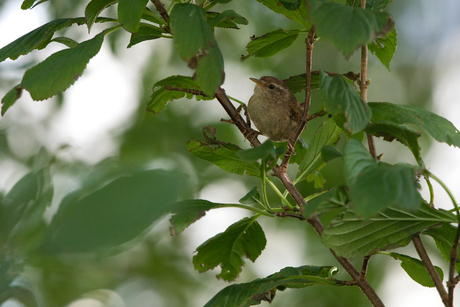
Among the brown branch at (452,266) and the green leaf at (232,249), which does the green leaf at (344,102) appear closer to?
the brown branch at (452,266)

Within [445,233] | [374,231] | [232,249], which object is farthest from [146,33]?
[445,233]

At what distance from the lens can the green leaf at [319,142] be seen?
1.08 metres

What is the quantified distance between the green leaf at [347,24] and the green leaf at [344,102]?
12 centimetres

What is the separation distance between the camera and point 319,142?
3.60ft

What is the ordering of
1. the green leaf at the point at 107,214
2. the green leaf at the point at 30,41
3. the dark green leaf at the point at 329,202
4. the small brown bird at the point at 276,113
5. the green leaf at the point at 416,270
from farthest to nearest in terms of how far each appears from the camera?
the small brown bird at the point at 276,113 < the green leaf at the point at 416,270 < the green leaf at the point at 30,41 < the dark green leaf at the point at 329,202 < the green leaf at the point at 107,214

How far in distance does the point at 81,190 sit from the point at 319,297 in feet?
10.9

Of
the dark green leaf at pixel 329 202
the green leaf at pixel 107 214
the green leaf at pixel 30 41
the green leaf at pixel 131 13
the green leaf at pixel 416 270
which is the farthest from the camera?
the green leaf at pixel 416 270

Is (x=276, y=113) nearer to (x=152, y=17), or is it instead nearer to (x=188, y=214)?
(x=152, y=17)

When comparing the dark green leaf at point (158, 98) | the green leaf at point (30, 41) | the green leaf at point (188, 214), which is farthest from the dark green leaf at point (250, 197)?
the green leaf at point (30, 41)

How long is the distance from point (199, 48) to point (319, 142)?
1.61 feet

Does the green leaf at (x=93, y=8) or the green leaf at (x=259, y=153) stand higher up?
the green leaf at (x=93, y=8)

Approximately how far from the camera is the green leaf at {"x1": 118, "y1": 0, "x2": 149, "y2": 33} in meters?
0.80

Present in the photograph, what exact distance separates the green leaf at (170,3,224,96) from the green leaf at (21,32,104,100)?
7.6 inches

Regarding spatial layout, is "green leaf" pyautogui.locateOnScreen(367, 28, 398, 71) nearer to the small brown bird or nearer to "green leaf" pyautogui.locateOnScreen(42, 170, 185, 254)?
the small brown bird
